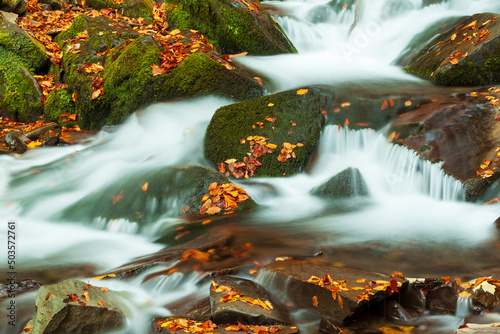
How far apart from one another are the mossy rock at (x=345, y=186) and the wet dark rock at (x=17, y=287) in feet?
11.9

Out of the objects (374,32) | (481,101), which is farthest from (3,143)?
(374,32)

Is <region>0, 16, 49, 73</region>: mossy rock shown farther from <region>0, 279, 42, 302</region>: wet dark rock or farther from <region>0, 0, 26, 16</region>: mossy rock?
<region>0, 279, 42, 302</region>: wet dark rock

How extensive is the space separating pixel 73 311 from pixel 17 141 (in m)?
5.68

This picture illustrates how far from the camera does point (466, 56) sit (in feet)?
24.4

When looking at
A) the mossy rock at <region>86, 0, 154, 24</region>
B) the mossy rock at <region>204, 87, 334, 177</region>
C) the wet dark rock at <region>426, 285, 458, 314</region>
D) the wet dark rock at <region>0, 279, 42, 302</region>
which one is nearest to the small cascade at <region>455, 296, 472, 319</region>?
the wet dark rock at <region>426, 285, 458, 314</region>

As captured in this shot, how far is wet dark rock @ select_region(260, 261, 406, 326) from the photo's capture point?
10.7 ft

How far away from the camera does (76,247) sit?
5.11 metres

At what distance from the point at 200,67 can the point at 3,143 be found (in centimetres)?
392

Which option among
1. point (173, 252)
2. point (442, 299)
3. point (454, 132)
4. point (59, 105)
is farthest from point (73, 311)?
point (59, 105)

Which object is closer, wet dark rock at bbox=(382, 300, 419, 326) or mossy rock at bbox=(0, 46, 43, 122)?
wet dark rock at bbox=(382, 300, 419, 326)

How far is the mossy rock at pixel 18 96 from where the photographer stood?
361 inches

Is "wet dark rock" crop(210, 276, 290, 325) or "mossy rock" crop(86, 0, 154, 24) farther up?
"mossy rock" crop(86, 0, 154, 24)

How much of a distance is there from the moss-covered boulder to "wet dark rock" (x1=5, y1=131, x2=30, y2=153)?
7437 mm

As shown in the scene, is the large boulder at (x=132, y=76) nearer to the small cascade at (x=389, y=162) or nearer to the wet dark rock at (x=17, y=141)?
the wet dark rock at (x=17, y=141)
